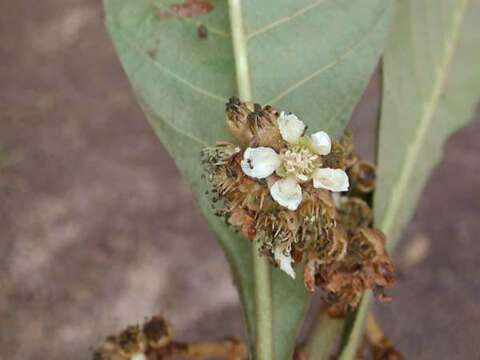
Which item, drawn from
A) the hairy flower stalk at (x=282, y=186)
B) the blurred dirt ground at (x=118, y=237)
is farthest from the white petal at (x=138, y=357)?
the blurred dirt ground at (x=118, y=237)

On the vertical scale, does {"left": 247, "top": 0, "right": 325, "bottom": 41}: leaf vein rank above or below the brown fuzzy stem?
above

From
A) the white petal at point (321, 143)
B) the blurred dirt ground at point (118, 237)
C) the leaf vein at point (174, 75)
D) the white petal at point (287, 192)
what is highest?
the blurred dirt ground at point (118, 237)

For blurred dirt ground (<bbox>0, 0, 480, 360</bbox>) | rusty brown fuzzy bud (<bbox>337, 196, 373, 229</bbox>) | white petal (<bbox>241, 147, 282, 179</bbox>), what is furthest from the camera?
blurred dirt ground (<bbox>0, 0, 480, 360</bbox>)

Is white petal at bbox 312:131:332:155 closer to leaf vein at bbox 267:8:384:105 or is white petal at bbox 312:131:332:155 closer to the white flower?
the white flower

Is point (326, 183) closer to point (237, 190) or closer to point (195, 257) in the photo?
point (237, 190)

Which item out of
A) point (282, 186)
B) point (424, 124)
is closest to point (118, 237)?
point (424, 124)

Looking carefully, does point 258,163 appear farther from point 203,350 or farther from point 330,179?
point 203,350

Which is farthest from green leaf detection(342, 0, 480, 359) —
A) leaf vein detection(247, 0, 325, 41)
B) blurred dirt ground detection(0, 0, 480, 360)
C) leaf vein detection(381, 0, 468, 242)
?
blurred dirt ground detection(0, 0, 480, 360)

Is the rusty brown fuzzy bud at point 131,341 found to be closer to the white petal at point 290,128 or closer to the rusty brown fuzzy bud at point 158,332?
the rusty brown fuzzy bud at point 158,332
